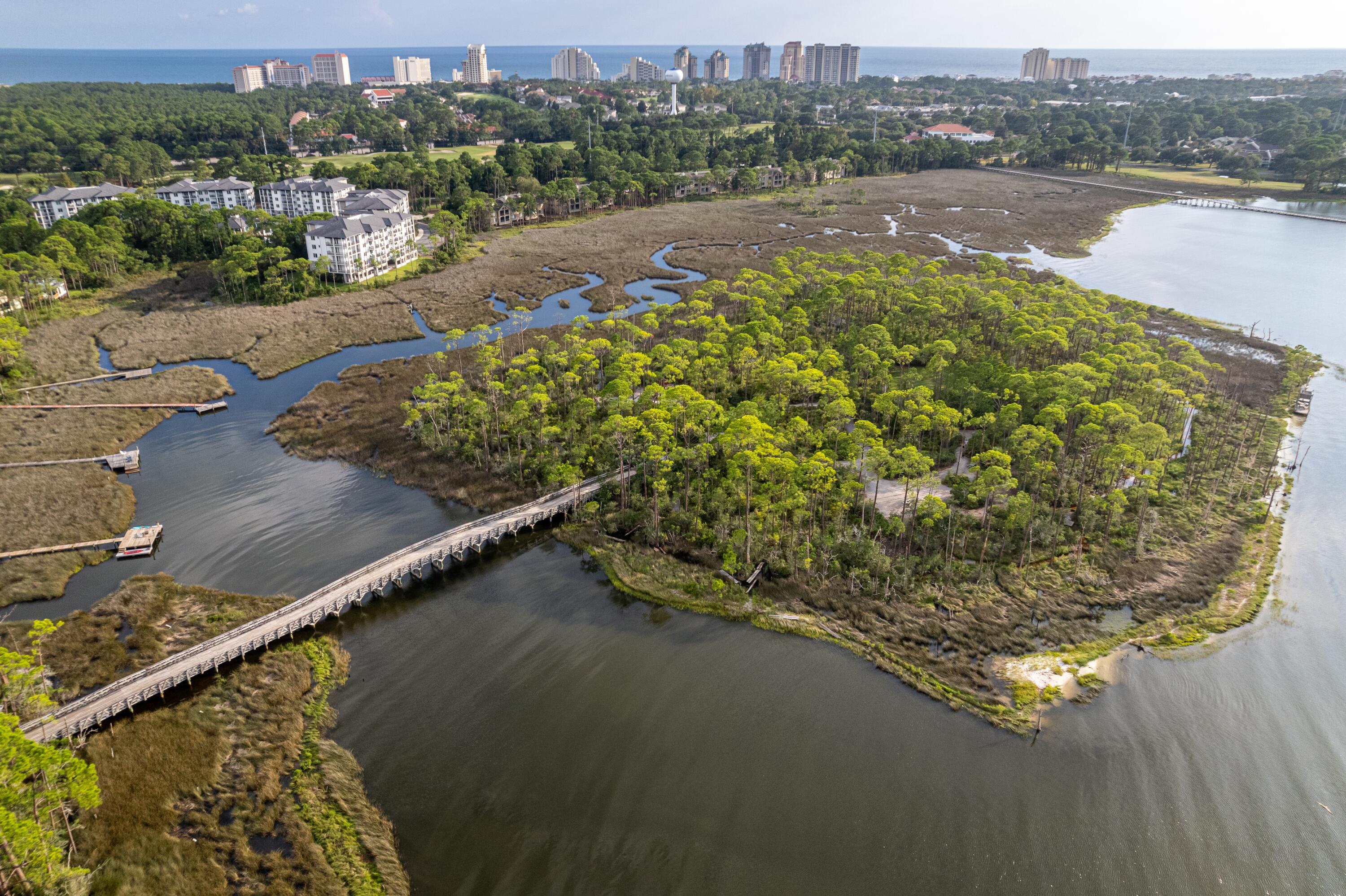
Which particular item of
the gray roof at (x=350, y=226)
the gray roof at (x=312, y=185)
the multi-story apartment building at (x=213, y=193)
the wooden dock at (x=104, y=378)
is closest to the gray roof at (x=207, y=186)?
the multi-story apartment building at (x=213, y=193)

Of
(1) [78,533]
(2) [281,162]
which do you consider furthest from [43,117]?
(1) [78,533]

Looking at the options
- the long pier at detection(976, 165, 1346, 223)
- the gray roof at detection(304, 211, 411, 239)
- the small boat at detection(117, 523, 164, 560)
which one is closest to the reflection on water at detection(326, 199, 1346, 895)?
the small boat at detection(117, 523, 164, 560)

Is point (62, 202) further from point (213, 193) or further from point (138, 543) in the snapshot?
point (138, 543)

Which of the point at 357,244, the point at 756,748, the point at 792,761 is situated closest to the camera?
the point at 792,761

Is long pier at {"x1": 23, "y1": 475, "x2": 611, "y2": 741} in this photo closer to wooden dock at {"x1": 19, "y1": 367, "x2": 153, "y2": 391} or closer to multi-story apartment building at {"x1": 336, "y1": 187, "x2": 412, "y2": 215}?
wooden dock at {"x1": 19, "y1": 367, "x2": 153, "y2": 391}

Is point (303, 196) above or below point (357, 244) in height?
above

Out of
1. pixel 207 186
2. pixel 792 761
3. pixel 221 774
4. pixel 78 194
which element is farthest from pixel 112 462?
pixel 207 186

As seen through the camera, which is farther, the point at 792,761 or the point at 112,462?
the point at 112,462
